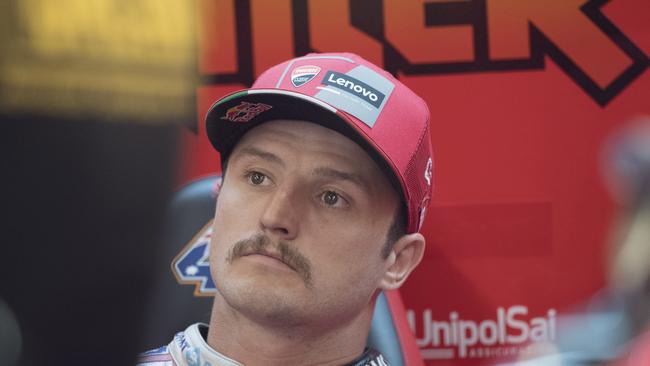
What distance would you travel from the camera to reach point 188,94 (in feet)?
1.64

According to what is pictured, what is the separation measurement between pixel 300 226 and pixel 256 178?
0.10 meters

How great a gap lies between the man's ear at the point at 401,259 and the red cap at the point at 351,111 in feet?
0.07

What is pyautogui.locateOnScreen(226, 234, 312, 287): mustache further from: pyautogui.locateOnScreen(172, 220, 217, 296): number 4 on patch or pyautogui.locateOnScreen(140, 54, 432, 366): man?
pyautogui.locateOnScreen(172, 220, 217, 296): number 4 on patch

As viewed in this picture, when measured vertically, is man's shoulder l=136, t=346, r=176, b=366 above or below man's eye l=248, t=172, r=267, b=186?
below

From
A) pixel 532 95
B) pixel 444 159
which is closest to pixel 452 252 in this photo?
pixel 444 159

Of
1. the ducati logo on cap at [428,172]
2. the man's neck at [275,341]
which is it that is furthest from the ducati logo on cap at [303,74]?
the man's neck at [275,341]

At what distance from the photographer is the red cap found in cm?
114

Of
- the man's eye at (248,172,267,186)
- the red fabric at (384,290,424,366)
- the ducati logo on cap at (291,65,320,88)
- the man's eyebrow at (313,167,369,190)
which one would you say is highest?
the ducati logo on cap at (291,65,320,88)

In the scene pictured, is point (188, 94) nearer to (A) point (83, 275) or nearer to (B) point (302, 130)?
(A) point (83, 275)

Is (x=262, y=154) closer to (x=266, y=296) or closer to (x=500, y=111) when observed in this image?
(x=266, y=296)

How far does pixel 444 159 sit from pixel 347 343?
0.58m

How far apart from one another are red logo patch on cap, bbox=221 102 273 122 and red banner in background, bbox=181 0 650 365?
476mm

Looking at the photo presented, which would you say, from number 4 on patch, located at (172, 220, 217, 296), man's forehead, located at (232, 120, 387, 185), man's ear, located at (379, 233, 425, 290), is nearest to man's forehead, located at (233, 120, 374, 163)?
man's forehead, located at (232, 120, 387, 185)

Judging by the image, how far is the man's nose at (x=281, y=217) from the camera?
111cm
